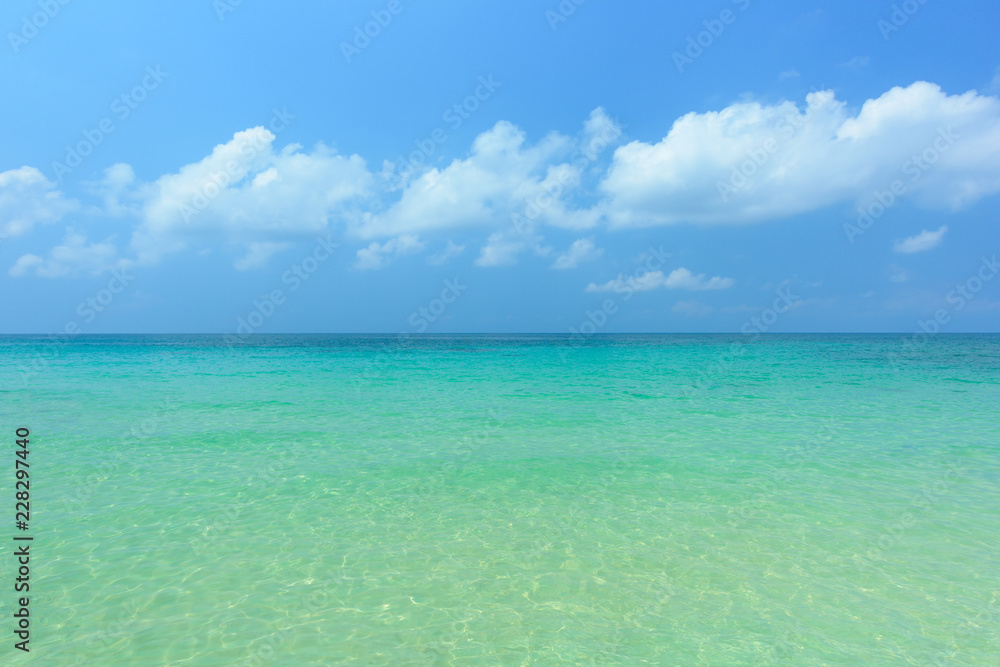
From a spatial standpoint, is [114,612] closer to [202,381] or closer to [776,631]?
[776,631]

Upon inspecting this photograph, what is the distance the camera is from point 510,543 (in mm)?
7566

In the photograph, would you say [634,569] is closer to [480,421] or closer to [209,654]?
[209,654]

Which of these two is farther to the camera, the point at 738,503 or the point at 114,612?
the point at 738,503

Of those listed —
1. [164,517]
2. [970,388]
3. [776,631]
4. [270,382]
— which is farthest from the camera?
[270,382]

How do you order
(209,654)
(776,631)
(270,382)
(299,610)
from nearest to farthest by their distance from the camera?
(209,654) < (776,631) < (299,610) < (270,382)

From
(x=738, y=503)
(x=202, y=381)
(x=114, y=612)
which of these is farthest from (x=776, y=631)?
(x=202, y=381)

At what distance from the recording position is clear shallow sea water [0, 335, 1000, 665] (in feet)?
17.5

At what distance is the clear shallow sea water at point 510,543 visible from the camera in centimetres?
532

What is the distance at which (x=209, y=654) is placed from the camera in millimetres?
5105

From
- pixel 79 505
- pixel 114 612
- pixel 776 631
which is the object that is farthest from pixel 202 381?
pixel 776 631

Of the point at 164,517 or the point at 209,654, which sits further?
the point at 164,517

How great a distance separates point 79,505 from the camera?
9.06 metres

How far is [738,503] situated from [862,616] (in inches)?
139

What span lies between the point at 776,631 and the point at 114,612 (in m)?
7.26
